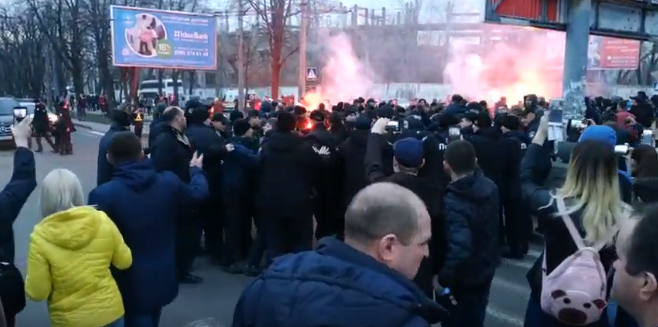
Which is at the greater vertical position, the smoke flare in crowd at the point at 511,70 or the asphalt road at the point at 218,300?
the smoke flare in crowd at the point at 511,70

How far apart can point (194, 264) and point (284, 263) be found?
6264 mm

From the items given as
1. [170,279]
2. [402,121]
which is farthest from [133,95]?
[170,279]

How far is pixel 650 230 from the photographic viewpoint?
1.84 m

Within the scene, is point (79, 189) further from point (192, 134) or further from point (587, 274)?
point (192, 134)

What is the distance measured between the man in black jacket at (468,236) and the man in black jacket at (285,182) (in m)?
2.49

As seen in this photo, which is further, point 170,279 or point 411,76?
point 411,76

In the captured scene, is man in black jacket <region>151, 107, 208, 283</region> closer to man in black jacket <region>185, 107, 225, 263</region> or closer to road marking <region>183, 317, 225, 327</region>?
man in black jacket <region>185, 107, 225, 263</region>

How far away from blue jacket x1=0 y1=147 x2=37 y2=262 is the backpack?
1.75 feet

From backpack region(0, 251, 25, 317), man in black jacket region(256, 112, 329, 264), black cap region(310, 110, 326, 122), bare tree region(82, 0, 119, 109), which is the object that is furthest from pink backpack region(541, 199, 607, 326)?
bare tree region(82, 0, 119, 109)

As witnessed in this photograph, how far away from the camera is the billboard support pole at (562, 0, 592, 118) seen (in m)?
12.8

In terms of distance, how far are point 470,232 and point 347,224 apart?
230cm

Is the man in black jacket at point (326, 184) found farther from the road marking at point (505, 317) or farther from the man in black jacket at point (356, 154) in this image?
the road marking at point (505, 317)

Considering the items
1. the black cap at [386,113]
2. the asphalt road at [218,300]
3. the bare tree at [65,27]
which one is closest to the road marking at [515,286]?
the asphalt road at [218,300]

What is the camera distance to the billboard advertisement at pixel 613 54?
146ft
